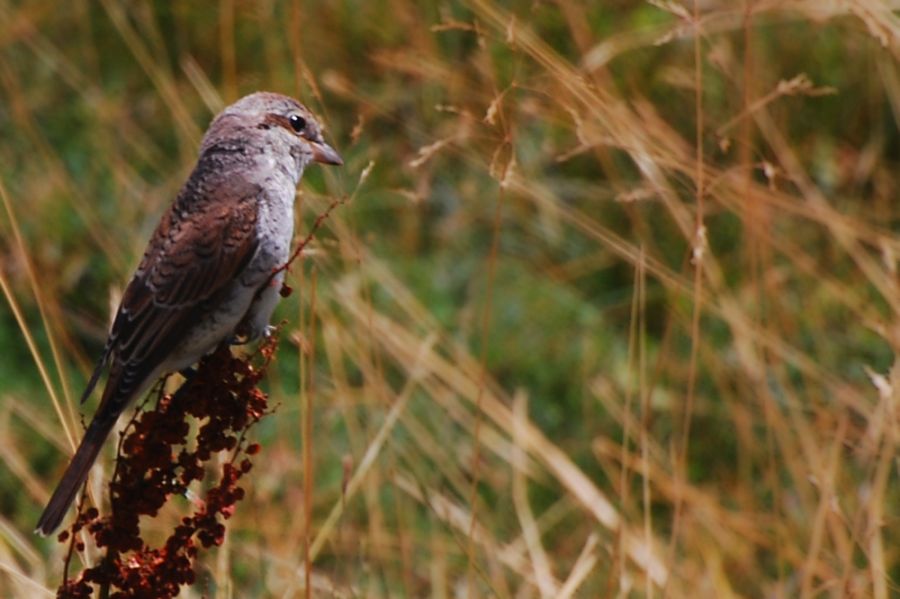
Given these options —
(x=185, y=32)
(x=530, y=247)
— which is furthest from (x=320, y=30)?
(x=530, y=247)

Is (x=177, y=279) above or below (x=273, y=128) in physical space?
below

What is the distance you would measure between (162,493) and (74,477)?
12.2 inches

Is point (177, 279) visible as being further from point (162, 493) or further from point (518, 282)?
point (518, 282)

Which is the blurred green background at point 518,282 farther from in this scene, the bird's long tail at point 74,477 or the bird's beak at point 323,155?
the bird's long tail at point 74,477

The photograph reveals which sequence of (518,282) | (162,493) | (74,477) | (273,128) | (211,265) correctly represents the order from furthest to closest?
(518,282) → (273,128) → (211,265) → (74,477) → (162,493)

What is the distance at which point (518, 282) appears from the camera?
5.66 meters

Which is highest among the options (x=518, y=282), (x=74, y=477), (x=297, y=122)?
(x=297, y=122)

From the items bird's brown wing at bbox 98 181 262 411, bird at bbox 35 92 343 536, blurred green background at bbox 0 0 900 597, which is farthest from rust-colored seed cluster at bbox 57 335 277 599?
blurred green background at bbox 0 0 900 597

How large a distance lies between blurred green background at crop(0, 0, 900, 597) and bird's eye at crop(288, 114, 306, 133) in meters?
0.28

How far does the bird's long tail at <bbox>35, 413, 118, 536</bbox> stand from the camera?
3.10 meters

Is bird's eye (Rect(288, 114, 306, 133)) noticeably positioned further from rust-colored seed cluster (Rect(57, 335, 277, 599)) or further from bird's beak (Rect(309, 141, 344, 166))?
rust-colored seed cluster (Rect(57, 335, 277, 599))

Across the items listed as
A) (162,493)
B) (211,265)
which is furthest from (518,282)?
(162,493)

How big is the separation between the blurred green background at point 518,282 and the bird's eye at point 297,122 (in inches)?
10.9

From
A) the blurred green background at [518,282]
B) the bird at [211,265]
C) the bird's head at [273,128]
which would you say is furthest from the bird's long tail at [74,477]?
the bird's head at [273,128]
